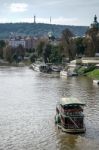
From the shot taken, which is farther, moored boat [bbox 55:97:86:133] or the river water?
moored boat [bbox 55:97:86:133]

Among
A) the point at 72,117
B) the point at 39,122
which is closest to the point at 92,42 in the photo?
the point at 39,122

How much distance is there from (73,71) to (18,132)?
2509 inches

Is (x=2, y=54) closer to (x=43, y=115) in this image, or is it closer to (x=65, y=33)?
(x=65, y=33)

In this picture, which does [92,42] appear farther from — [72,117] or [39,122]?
[72,117]

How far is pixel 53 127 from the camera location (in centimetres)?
3622

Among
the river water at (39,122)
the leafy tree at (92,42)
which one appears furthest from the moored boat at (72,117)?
the leafy tree at (92,42)

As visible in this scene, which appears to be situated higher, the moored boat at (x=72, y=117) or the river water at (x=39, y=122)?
the moored boat at (x=72, y=117)

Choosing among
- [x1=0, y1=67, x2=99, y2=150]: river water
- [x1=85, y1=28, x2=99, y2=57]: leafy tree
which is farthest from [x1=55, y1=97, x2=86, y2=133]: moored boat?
[x1=85, y1=28, x2=99, y2=57]: leafy tree

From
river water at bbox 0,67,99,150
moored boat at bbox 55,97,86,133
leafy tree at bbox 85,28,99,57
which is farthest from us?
leafy tree at bbox 85,28,99,57

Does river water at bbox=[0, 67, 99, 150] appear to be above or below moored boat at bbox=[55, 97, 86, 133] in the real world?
below

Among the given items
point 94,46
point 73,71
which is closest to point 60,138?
point 73,71

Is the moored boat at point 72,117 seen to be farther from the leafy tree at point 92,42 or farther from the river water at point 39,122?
the leafy tree at point 92,42

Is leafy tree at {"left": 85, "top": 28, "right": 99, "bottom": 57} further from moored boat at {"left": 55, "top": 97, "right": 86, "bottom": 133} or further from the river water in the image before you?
A: moored boat at {"left": 55, "top": 97, "right": 86, "bottom": 133}

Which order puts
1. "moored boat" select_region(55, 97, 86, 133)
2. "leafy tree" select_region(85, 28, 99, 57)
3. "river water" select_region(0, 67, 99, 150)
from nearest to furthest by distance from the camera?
"river water" select_region(0, 67, 99, 150), "moored boat" select_region(55, 97, 86, 133), "leafy tree" select_region(85, 28, 99, 57)
